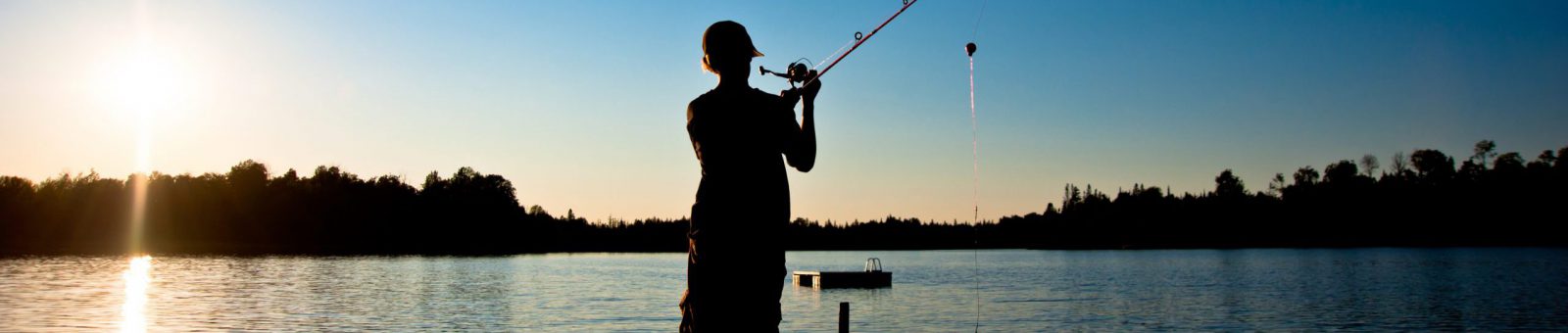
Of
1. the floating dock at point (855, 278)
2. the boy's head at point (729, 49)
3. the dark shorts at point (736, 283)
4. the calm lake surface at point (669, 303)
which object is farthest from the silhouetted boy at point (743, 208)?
the floating dock at point (855, 278)

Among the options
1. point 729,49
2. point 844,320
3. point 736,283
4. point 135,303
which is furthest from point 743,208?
point 135,303

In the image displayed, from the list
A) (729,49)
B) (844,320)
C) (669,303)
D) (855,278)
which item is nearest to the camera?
(729,49)

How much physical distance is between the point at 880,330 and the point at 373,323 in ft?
71.2

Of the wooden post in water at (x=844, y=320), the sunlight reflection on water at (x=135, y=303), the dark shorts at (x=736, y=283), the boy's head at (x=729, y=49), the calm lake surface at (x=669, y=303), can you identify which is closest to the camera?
the dark shorts at (x=736, y=283)

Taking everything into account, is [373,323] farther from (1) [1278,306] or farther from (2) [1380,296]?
(2) [1380,296]

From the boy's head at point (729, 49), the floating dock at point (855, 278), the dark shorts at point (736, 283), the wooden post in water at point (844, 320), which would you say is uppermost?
the boy's head at point (729, 49)

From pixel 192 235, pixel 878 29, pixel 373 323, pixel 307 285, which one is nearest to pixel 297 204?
pixel 192 235

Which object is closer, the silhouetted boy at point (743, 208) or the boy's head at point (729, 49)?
the silhouetted boy at point (743, 208)

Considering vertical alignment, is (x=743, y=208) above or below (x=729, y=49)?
below

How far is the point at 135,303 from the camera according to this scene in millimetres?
59094

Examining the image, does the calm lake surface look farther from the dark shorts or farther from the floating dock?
the dark shorts

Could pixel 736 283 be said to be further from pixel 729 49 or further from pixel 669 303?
pixel 669 303

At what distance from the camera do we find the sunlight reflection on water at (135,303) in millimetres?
46312

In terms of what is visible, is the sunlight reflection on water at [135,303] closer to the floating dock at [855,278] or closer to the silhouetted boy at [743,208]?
the floating dock at [855,278]
